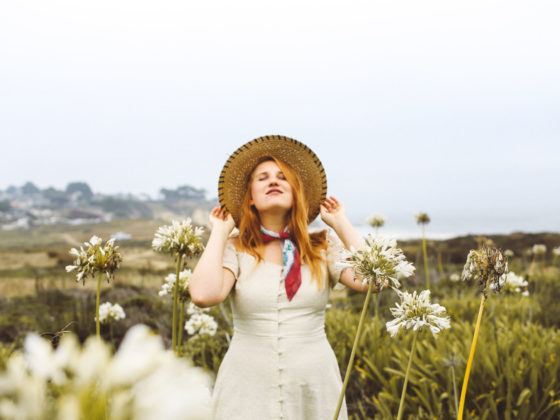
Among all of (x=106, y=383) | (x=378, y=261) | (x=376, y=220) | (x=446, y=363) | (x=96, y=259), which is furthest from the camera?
(x=376, y=220)

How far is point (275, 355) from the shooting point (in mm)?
2385

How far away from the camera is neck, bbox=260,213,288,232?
9.18ft

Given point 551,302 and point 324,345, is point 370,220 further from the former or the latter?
point 551,302

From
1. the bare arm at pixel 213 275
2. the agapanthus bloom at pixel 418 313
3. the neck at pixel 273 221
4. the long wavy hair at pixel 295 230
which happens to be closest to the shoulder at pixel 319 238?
the long wavy hair at pixel 295 230

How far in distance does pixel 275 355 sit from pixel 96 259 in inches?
42.7

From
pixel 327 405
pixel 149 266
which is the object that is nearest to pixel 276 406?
pixel 327 405

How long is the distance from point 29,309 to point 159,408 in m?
8.54

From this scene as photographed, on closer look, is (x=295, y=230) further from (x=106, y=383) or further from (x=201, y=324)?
(x=106, y=383)

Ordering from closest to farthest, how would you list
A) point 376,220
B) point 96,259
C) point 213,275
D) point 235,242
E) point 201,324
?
1. point 96,259
2. point 213,275
3. point 235,242
4. point 201,324
5. point 376,220

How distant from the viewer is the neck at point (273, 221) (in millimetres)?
2797

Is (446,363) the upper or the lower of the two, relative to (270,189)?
lower

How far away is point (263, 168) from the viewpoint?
281 cm

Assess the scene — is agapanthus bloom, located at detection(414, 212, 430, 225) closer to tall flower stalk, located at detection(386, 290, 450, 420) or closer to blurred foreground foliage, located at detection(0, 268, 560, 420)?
blurred foreground foliage, located at detection(0, 268, 560, 420)

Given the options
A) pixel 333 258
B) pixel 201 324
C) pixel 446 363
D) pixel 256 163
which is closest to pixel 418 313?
pixel 446 363
